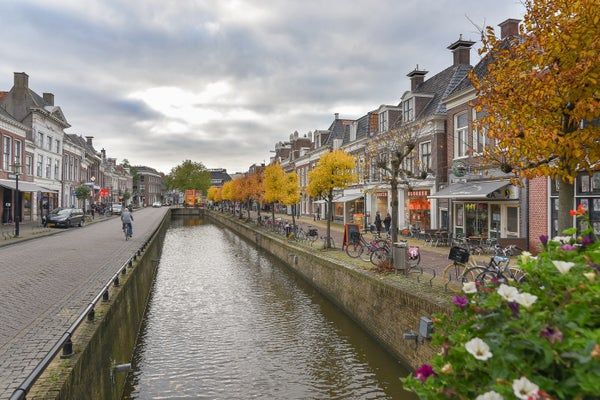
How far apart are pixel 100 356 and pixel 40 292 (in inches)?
181

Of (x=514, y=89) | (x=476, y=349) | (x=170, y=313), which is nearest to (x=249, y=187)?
(x=170, y=313)

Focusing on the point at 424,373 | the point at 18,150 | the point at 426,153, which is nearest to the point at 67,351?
the point at 424,373

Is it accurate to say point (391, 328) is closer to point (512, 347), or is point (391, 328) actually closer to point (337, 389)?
point (337, 389)

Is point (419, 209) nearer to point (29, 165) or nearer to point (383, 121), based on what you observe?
point (383, 121)

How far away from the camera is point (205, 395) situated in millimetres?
7992

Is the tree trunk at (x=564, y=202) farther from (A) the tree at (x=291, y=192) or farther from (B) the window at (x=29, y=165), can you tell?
(B) the window at (x=29, y=165)

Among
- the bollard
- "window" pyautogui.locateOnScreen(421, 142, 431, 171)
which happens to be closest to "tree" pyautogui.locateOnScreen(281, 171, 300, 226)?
"window" pyautogui.locateOnScreen(421, 142, 431, 171)

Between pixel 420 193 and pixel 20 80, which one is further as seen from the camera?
pixel 20 80

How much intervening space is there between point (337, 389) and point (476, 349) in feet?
22.6

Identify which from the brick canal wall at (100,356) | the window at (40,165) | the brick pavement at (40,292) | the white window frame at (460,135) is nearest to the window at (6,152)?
the window at (40,165)

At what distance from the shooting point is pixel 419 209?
85.5 ft

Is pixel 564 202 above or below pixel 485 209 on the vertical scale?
above

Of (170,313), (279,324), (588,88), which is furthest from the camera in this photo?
(170,313)

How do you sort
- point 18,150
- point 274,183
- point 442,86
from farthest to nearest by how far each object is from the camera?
point 18,150
point 274,183
point 442,86
